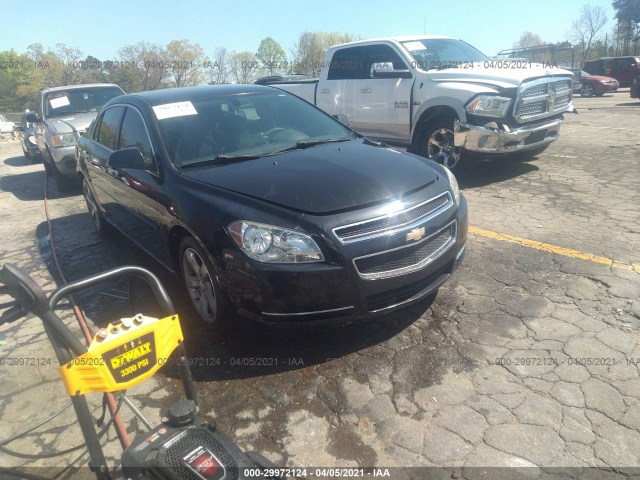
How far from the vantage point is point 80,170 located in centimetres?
597

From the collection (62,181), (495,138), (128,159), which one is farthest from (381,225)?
(62,181)

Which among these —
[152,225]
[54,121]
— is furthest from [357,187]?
[54,121]

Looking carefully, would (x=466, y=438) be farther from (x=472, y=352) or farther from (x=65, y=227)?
(x=65, y=227)

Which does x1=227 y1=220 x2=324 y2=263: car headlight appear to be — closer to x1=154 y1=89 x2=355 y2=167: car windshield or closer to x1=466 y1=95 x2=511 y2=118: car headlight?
x1=154 y1=89 x2=355 y2=167: car windshield

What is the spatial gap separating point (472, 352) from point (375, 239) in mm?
979

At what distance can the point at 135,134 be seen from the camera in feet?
13.1

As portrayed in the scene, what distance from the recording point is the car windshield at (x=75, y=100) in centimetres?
920

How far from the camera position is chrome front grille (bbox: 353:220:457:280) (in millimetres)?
2615

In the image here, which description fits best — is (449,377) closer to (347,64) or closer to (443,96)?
(443,96)

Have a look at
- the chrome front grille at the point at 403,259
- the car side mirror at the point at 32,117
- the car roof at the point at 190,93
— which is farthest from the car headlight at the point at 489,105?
the car side mirror at the point at 32,117

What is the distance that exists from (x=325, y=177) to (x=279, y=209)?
18.0 inches

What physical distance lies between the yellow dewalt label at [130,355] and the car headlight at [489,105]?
5449 mm

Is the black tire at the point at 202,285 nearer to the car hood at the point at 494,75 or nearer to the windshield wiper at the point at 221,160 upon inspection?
the windshield wiper at the point at 221,160

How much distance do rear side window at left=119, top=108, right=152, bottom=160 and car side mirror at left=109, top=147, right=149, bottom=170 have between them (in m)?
0.09
